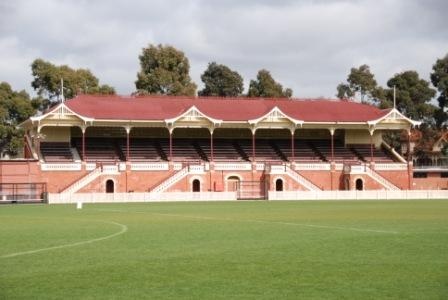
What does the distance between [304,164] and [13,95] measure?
43143 mm

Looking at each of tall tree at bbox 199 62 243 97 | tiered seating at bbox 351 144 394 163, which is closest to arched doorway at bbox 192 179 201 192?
tiered seating at bbox 351 144 394 163

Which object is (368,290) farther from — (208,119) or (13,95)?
(13,95)

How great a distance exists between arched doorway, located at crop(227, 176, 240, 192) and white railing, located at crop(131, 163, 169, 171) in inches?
250

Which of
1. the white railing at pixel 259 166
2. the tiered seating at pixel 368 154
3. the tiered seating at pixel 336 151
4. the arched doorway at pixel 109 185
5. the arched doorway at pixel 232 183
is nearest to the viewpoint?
the arched doorway at pixel 109 185

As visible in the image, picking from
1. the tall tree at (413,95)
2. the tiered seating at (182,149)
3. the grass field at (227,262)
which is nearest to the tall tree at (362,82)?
the tall tree at (413,95)

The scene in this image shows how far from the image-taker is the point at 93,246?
2152 centimetres

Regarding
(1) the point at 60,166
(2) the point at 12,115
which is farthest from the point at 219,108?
(2) the point at 12,115

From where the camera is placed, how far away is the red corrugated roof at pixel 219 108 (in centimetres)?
8131

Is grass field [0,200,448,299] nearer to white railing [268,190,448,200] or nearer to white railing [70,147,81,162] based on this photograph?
white railing [268,190,448,200]

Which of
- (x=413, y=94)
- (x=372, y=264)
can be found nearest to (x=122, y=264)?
(x=372, y=264)

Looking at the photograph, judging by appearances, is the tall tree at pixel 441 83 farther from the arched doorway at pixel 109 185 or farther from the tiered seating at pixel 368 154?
the arched doorway at pixel 109 185

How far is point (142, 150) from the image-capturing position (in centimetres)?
8244

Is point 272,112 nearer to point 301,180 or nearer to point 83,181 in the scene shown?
point 301,180

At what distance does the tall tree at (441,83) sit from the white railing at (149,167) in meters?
59.0
